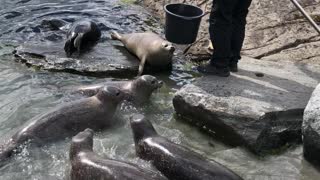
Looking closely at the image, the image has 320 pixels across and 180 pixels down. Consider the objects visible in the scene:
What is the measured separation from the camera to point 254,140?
5.34 m

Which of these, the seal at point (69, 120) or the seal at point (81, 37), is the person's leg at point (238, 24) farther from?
the seal at point (81, 37)

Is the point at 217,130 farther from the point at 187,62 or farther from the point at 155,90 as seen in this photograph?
the point at 187,62

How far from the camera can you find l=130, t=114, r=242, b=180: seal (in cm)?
440

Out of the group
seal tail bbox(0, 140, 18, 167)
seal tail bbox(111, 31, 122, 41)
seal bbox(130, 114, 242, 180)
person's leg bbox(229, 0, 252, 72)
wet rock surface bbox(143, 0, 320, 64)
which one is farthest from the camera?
seal tail bbox(111, 31, 122, 41)

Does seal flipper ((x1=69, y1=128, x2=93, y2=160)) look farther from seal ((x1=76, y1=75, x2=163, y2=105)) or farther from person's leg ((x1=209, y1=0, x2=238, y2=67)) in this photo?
person's leg ((x1=209, y1=0, x2=238, y2=67))

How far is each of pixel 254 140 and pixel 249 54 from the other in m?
2.90

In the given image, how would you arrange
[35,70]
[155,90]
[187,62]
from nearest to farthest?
[155,90] → [35,70] → [187,62]

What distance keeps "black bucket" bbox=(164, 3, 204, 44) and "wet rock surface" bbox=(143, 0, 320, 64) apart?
158 centimetres

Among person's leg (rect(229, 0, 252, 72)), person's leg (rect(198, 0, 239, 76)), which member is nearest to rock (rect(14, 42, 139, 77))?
person's leg (rect(198, 0, 239, 76))

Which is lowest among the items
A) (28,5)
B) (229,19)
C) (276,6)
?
(28,5)

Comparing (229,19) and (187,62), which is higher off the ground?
(229,19)

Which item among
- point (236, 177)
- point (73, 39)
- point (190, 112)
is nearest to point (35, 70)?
point (73, 39)

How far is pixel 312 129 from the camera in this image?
4.92 m

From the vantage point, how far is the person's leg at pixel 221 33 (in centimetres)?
599
